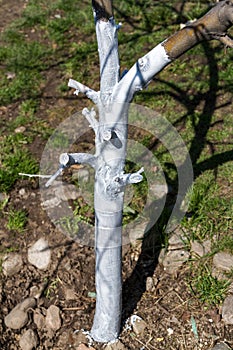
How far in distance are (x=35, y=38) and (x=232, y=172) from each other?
2.64m

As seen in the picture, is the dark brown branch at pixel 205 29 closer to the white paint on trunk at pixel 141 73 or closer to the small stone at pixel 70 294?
the white paint on trunk at pixel 141 73

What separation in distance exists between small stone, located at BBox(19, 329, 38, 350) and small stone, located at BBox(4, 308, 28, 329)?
7cm

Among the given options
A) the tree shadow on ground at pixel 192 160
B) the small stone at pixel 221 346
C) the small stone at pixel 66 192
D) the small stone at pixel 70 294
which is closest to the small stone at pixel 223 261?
the tree shadow on ground at pixel 192 160

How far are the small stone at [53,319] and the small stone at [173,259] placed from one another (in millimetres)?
682

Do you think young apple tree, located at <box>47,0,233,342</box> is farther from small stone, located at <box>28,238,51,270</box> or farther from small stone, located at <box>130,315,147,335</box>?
small stone, located at <box>28,238,51,270</box>

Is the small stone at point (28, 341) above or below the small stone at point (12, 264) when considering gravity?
below

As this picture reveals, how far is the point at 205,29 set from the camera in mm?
1978

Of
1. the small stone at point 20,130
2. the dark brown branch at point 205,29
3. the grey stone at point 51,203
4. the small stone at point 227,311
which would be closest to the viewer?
the dark brown branch at point 205,29

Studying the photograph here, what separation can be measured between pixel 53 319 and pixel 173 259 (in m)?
0.78

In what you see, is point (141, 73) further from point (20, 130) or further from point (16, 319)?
point (20, 130)

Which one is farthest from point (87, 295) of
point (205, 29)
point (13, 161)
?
point (205, 29)

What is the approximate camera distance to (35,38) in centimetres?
527

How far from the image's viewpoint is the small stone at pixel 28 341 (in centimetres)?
287

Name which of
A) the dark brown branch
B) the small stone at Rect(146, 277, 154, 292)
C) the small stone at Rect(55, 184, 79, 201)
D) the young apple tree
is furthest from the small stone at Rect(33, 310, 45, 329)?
the dark brown branch
